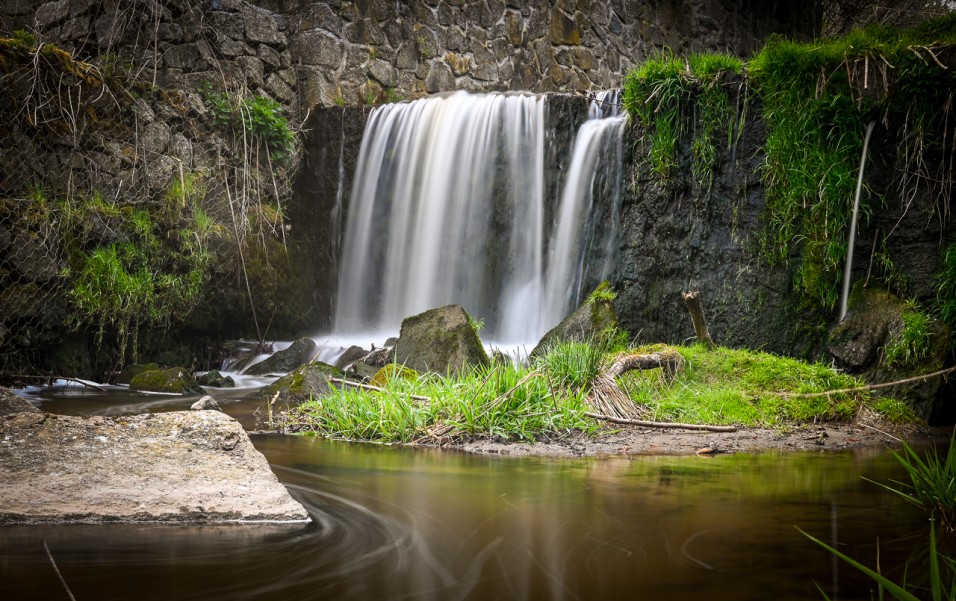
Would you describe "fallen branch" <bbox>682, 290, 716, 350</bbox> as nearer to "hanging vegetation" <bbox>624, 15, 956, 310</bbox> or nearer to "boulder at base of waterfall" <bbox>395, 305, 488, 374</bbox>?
"hanging vegetation" <bbox>624, 15, 956, 310</bbox>

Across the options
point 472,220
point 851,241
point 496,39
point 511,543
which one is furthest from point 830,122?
point 496,39

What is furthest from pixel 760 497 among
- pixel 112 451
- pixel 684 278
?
pixel 684 278

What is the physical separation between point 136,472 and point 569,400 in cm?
282

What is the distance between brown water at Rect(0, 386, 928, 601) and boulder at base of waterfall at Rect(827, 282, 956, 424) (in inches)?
96.1

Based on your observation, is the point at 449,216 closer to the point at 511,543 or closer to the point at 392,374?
the point at 392,374

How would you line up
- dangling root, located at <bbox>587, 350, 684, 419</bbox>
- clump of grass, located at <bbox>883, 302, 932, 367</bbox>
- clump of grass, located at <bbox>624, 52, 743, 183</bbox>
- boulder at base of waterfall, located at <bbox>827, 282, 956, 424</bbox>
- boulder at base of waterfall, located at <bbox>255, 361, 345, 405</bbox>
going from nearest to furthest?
dangling root, located at <bbox>587, 350, 684, 419</bbox> < boulder at base of waterfall, located at <bbox>827, 282, 956, 424</bbox> < clump of grass, located at <bbox>883, 302, 932, 367</bbox> < boulder at base of waterfall, located at <bbox>255, 361, 345, 405</bbox> < clump of grass, located at <bbox>624, 52, 743, 183</bbox>

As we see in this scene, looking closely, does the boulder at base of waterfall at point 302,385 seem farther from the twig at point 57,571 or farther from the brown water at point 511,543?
the twig at point 57,571

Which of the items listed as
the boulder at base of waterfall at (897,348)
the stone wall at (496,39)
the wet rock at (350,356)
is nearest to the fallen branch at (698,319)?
the boulder at base of waterfall at (897,348)

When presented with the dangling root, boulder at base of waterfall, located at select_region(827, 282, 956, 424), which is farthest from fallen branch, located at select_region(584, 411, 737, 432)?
boulder at base of waterfall, located at select_region(827, 282, 956, 424)

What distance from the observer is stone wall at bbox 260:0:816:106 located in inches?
478

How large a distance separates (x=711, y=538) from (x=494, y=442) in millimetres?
2252

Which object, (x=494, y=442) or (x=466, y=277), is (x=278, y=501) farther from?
(x=466, y=277)

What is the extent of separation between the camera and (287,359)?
31.2 feet

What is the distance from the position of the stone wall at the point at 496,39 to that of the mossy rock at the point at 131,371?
184 inches
